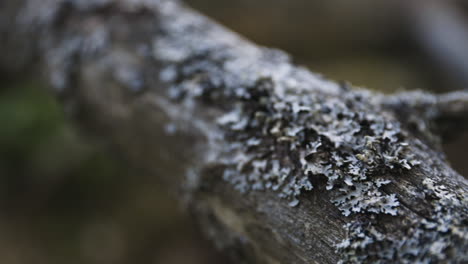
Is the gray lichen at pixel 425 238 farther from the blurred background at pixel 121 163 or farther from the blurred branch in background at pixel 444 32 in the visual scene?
the blurred branch in background at pixel 444 32

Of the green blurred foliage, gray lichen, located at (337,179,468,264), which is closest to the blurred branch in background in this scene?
the green blurred foliage

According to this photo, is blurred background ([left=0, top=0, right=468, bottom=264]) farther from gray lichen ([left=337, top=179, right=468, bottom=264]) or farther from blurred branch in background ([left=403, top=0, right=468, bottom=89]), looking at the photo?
gray lichen ([left=337, top=179, right=468, bottom=264])

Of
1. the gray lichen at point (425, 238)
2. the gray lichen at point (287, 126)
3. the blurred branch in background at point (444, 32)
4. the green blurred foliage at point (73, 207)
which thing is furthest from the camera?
the blurred branch in background at point (444, 32)

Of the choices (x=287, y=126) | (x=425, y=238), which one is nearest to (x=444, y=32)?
(x=287, y=126)

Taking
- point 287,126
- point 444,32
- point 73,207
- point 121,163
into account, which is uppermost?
point 444,32

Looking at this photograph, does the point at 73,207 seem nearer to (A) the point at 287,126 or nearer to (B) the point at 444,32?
(A) the point at 287,126

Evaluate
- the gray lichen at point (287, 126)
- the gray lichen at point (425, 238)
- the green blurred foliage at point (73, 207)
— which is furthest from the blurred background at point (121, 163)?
the gray lichen at point (425, 238)
